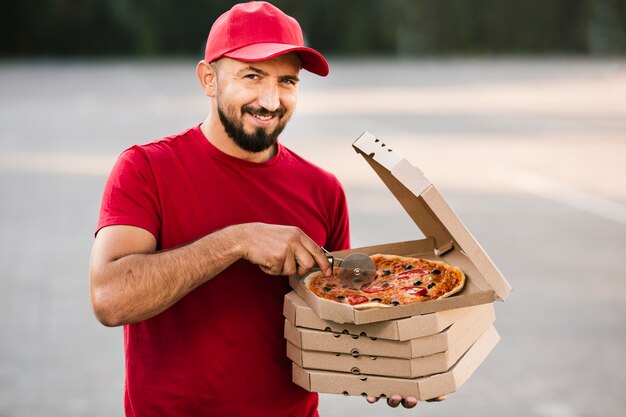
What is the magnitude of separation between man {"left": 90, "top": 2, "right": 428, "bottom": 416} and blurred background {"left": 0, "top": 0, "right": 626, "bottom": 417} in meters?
3.99

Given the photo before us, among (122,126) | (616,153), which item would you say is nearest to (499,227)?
(616,153)

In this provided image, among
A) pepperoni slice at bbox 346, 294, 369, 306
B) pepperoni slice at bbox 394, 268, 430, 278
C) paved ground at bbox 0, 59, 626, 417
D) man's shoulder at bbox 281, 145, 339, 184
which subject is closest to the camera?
pepperoni slice at bbox 346, 294, 369, 306

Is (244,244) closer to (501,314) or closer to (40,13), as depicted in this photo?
(501,314)

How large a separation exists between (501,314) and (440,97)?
73.0 feet

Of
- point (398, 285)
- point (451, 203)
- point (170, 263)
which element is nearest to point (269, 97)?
point (170, 263)

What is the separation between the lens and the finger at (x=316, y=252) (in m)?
3.30

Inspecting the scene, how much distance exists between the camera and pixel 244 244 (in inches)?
128

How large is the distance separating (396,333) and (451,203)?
11.2 m

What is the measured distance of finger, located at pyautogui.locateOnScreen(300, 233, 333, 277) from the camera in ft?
10.8

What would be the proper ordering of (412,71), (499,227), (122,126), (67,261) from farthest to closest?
(412,71)
(122,126)
(499,227)
(67,261)

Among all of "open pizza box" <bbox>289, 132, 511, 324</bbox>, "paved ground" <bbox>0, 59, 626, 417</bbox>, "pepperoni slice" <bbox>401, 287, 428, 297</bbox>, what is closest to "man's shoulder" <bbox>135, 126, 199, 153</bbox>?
"open pizza box" <bbox>289, 132, 511, 324</bbox>

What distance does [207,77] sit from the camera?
3641 mm

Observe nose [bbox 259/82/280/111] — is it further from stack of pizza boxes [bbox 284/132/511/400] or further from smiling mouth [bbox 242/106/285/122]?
stack of pizza boxes [bbox 284/132/511/400]

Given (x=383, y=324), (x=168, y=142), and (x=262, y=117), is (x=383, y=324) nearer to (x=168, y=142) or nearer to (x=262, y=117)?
(x=262, y=117)
